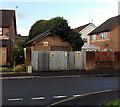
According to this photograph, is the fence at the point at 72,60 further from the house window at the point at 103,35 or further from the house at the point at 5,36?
the house window at the point at 103,35

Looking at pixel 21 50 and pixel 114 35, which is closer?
pixel 21 50

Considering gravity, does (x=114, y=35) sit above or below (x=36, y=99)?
above

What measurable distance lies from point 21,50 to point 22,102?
60.3ft

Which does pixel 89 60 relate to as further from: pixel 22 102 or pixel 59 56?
pixel 22 102

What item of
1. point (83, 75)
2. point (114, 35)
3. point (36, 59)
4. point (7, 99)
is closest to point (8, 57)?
point (36, 59)

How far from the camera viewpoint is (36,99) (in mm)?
9766

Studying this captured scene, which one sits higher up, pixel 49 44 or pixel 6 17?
pixel 6 17

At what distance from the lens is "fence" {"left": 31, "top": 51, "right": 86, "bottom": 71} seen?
22.3 metres

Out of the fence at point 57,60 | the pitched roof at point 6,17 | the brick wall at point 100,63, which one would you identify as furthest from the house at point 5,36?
the brick wall at point 100,63

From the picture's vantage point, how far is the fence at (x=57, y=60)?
22.3m

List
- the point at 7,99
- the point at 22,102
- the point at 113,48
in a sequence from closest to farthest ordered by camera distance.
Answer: the point at 22,102
the point at 7,99
the point at 113,48

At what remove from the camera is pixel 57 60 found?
75.2 ft

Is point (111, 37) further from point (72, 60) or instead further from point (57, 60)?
point (57, 60)

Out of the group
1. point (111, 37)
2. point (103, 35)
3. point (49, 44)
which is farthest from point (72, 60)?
point (103, 35)
